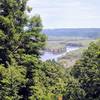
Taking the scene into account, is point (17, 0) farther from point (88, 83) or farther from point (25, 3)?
point (88, 83)

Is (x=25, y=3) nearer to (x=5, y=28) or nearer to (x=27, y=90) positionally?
(x=5, y=28)

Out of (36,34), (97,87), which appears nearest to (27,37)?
(36,34)

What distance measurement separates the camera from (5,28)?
86.8 ft

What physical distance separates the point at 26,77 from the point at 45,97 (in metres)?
1.79

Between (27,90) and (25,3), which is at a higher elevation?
A: (25,3)

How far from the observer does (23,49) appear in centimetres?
2652

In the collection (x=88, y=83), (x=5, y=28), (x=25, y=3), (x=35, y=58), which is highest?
(x=25, y=3)

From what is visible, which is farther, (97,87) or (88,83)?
(88,83)

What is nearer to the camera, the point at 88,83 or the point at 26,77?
the point at 26,77

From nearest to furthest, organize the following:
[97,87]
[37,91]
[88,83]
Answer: [37,91]
[97,87]
[88,83]

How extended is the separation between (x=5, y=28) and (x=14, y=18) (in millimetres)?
862

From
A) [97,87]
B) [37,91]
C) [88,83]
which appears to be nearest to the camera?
[37,91]

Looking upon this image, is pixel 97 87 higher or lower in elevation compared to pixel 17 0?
lower

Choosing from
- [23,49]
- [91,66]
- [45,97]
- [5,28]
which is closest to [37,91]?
[45,97]
